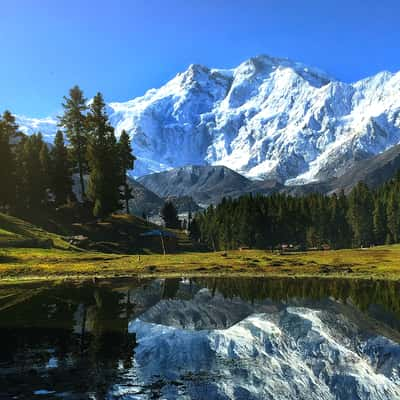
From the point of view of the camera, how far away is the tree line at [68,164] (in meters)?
101

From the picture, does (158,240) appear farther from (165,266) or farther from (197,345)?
(197,345)

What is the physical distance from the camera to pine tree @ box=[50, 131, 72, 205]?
108 meters

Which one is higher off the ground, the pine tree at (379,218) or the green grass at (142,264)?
the pine tree at (379,218)

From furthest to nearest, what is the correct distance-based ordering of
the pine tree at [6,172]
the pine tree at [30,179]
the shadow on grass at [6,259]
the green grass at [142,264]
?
→ the pine tree at [30,179], the pine tree at [6,172], the shadow on grass at [6,259], the green grass at [142,264]

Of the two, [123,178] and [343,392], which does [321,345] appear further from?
[123,178]

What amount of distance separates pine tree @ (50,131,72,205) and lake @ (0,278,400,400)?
60.0m

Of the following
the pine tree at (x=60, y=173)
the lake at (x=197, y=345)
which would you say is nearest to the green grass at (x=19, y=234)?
the pine tree at (x=60, y=173)

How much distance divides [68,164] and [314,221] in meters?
78.9

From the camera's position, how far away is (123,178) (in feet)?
360

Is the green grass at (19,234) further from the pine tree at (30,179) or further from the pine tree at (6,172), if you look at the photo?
the pine tree at (30,179)

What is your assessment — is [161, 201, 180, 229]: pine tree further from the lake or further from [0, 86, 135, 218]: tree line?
the lake

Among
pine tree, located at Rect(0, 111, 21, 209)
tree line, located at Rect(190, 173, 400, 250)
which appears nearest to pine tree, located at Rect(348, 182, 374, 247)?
tree line, located at Rect(190, 173, 400, 250)

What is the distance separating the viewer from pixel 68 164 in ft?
363

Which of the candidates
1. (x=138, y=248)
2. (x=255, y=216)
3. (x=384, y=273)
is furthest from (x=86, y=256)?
(x=255, y=216)
